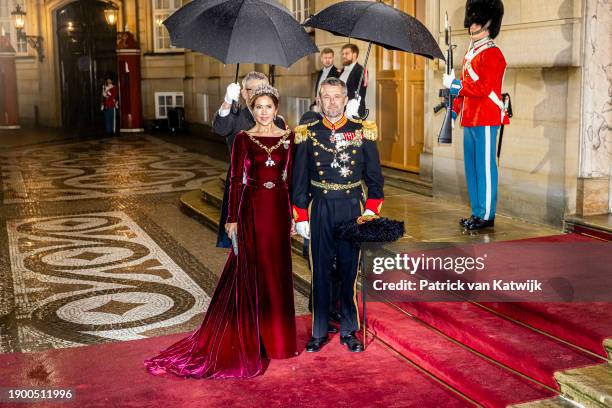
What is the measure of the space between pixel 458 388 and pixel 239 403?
1313 millimetres

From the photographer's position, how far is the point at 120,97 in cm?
2414

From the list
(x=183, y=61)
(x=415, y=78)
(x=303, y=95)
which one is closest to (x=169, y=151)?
(x=303, y=95)

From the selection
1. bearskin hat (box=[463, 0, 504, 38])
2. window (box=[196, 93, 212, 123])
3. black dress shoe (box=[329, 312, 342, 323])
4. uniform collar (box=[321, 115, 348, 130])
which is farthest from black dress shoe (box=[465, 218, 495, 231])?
window (box=[196, 93, 212, 123])

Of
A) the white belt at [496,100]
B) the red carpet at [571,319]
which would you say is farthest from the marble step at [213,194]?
the red carpet at [571,319]

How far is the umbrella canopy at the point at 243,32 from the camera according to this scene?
18.2ft

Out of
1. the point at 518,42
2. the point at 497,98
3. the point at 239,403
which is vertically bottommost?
the point at 239,403

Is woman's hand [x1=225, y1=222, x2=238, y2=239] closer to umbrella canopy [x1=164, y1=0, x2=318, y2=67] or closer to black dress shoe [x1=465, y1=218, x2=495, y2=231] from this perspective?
umbrella canopy [x1=164, y1=0, x2=318, y2=67]

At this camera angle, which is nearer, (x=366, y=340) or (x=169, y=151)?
(x=366, y=340)

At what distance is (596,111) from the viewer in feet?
24.1

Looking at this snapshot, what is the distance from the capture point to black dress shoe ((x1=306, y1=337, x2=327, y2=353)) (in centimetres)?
550

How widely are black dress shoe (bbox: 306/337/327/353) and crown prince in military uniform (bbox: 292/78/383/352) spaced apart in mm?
313

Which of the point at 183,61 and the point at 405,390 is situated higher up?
the point at 183,61

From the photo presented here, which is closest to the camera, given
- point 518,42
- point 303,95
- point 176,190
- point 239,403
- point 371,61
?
point 239,403

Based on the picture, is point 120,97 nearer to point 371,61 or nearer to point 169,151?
point 169,151
